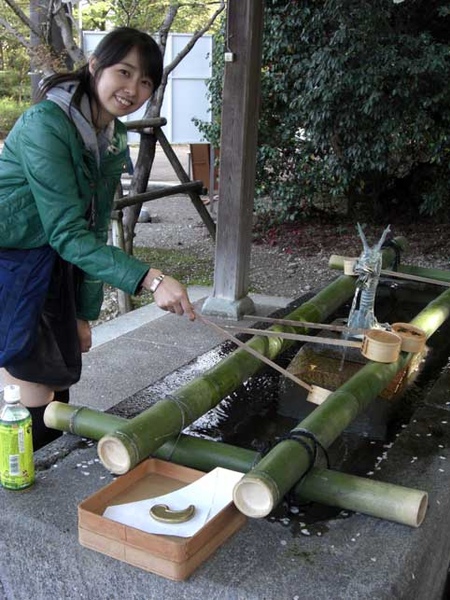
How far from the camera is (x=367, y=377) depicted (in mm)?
2111

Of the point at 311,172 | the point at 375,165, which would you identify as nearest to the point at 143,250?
the point at 311,172

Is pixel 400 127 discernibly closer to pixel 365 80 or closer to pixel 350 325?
pixel 365 80

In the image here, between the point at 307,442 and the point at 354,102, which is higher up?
the point at 354,102

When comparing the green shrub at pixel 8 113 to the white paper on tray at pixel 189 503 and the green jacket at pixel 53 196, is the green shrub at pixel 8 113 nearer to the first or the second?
the green jacket at pixel 53 196

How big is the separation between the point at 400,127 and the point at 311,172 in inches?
46.0

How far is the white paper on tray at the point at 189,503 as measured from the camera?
4.85ft

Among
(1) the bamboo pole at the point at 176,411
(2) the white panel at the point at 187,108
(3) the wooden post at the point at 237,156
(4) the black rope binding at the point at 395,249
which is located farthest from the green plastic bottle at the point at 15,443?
(2) the white panel at the point at 187,108

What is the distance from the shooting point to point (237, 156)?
4402mm

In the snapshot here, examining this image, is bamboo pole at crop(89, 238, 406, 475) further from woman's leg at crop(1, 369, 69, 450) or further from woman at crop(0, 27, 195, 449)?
woman's leg at crop(1, 369, 69, 450)

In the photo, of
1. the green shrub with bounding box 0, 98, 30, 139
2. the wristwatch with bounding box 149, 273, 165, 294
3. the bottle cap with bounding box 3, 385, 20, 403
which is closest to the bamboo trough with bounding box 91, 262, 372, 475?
the bottle cap with bounding box 3, 385, 20, 403

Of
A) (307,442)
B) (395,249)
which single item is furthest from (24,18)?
(307,442)

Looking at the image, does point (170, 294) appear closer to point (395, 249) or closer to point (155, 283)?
point (155, 283)

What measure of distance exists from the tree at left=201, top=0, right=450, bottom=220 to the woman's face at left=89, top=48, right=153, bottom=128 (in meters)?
5.04

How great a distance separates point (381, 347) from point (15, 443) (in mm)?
1183
